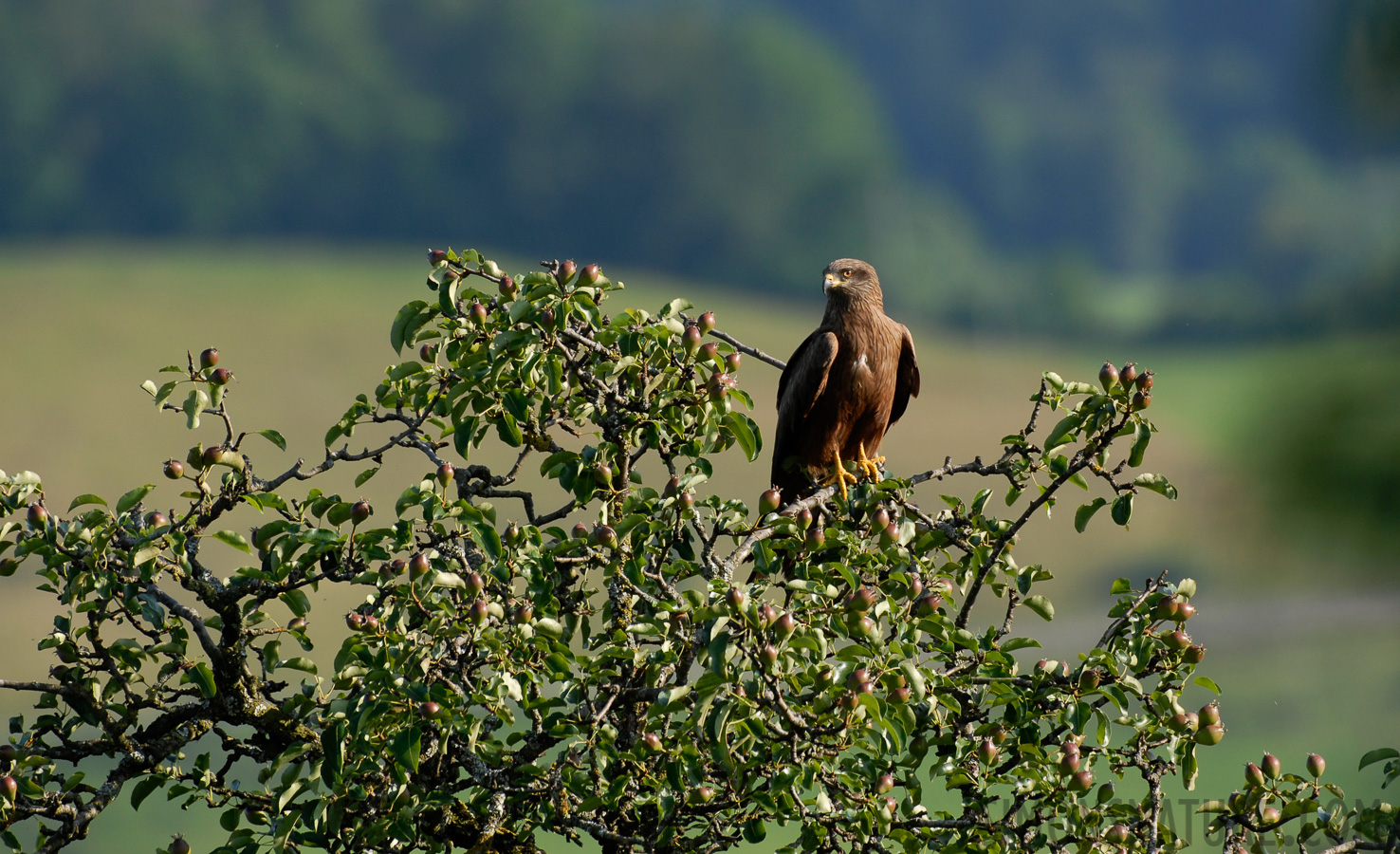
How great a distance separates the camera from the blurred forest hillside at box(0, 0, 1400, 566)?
6956cm

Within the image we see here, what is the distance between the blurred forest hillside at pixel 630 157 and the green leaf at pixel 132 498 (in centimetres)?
5311

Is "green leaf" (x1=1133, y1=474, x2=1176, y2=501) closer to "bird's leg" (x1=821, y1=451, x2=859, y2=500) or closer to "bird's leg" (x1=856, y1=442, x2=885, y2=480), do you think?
"bird's leg" (x1=821, y1=451, x2=859, y2=500)

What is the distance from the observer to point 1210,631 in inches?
1796

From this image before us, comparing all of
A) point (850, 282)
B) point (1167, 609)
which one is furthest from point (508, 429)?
point (850, 282)

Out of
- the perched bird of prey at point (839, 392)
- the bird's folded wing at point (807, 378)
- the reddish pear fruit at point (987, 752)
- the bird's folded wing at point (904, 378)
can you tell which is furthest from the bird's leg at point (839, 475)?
the reddish pear fruit at point (987, 752)

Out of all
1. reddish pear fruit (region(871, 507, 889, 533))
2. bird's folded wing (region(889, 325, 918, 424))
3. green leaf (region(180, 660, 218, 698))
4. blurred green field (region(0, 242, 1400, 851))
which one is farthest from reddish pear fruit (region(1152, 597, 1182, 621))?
blurred green field (region(0, 242, 1400, 851))

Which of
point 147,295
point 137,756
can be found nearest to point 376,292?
point 147,295

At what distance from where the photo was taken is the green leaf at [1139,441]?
3.06m

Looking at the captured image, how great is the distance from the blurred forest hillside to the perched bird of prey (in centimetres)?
4998

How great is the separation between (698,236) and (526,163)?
36.8ft

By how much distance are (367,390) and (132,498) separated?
147 feet

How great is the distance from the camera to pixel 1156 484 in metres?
3.20

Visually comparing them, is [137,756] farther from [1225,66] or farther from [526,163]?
[1225,66]

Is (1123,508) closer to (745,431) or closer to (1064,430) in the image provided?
(1064,430)
